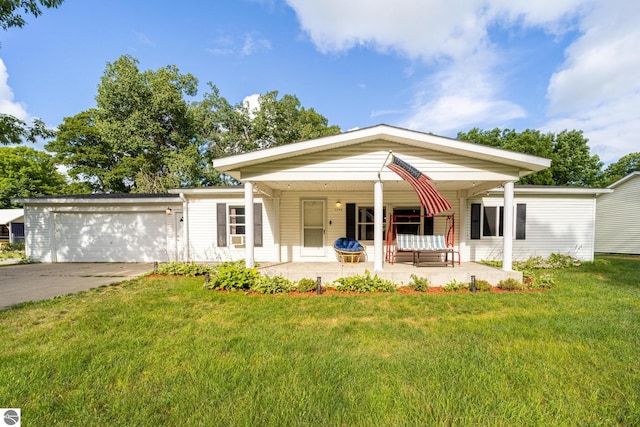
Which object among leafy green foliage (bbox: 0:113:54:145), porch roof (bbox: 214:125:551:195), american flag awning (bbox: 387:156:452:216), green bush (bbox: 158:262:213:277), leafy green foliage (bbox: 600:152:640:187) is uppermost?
leafy green foliage (bbox: 600:152:640:187)

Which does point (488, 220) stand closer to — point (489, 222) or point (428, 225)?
point (489, 222)

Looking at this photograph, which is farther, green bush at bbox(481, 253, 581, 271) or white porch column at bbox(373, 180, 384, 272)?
green bush at bbox(481, 253, 581, 271)

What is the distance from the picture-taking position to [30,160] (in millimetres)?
24391

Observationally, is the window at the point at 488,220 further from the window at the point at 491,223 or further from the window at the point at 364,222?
the window at the point at 364,222

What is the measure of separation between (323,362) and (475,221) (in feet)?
26.6

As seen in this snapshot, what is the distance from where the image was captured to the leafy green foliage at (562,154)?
2081 centimetres

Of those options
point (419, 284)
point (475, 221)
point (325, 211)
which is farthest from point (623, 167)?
point (419, 284)

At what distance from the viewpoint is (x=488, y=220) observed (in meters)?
8.81

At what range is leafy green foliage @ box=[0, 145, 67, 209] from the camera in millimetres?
21859

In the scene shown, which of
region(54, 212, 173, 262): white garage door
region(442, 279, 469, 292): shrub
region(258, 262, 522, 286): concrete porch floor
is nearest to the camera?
region(442, 279, 469, 292): shrub

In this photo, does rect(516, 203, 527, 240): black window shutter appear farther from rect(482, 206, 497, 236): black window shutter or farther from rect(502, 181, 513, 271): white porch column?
rect(502, 181, 513, 271): white porch column

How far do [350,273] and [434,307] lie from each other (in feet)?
6.33

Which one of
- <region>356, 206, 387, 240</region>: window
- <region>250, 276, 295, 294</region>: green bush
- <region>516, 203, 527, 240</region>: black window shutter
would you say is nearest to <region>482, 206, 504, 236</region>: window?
<region>516, 203, 527, 240</region>: black window shutter

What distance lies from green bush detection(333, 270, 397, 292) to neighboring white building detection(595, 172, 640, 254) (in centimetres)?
1427
